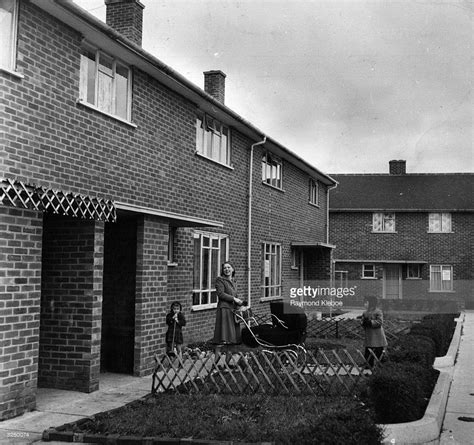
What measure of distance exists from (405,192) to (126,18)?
89.8 ft

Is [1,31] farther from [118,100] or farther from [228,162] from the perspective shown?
[228,162]

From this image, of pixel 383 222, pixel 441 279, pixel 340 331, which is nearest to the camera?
pixel 340 331

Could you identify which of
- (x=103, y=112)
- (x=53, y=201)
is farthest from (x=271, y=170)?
(x=53, y=201)

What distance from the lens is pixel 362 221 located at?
36.2 m

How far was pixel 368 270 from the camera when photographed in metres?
35.7

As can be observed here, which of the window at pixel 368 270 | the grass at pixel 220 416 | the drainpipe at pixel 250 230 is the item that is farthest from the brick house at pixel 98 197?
the window at pixel 368 270

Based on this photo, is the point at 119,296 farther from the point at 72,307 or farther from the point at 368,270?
the point at 368,270

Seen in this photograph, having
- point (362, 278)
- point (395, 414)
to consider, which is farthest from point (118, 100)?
point (362, 278)

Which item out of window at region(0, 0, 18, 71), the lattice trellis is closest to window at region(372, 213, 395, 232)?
the lattice trellis

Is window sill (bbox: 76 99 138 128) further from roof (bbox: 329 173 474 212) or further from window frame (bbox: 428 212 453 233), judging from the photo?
window frame (bbox: 428 212 453 233)

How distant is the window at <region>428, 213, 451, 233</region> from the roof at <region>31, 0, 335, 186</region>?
68.5ft

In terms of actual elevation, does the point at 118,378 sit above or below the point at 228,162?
below

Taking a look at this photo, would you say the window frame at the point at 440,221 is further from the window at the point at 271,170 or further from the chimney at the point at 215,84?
the chimney at the point at 215,84

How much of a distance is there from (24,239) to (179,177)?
18.8 feet
